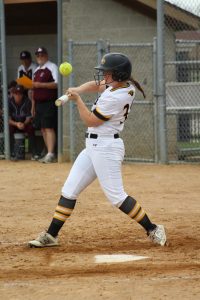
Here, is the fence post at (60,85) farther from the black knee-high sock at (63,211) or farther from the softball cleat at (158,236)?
the softball cleat at (158,236)

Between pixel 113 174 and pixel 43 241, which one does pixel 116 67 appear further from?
pixel 43 241

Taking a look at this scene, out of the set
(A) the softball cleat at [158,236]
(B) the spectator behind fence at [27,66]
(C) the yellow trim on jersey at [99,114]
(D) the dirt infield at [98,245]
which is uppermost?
(B) the spectator behind fence at [27,66]

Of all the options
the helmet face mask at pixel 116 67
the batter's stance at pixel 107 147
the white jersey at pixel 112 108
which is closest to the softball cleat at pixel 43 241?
the batter's stance at pixel 107 147

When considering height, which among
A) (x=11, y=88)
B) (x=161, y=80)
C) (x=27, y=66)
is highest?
(x=27, y=66)

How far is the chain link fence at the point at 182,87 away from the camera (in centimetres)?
1321

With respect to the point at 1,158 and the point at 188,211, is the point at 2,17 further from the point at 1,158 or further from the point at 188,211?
the point at 188,211

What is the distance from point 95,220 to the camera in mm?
8328

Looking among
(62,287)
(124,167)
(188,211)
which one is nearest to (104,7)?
(124,167)

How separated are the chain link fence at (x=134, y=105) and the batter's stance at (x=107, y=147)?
278 inches

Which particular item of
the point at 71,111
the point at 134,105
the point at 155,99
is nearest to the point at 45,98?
the point at 71,111

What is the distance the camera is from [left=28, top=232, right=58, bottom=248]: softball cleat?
681 centimetres

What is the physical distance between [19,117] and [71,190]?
793cm

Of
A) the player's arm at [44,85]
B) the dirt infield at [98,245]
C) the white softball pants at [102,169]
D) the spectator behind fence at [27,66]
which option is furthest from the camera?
the spectator behind fence at [27,66]

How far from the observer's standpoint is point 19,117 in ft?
47.6
